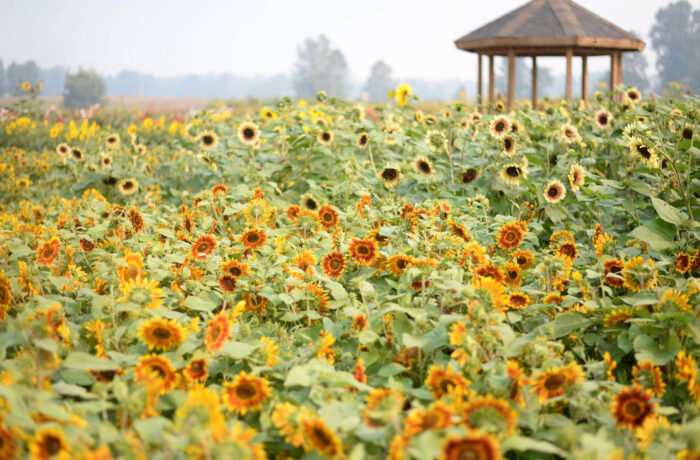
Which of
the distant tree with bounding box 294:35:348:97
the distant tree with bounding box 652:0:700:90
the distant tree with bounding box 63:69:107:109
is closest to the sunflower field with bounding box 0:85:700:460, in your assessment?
the distant tree with bounding box 652:0:700:90

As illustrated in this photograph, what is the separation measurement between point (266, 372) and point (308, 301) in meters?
0.44

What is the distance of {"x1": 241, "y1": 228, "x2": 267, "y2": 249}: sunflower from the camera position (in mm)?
→ 2479

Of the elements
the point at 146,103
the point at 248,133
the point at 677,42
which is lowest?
the point at 248,133

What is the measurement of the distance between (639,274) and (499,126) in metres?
1.78

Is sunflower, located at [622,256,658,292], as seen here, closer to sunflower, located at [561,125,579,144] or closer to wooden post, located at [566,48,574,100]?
sunflower, located at [561,125,579,144]

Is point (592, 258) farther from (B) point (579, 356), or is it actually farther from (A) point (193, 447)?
(A) point (193, 447)

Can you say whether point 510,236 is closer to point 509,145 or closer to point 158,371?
point 509,145

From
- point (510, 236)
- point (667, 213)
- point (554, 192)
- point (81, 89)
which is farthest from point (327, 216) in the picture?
point (81, 89)

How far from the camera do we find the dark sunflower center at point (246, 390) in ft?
5.14

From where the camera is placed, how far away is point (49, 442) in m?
1.20

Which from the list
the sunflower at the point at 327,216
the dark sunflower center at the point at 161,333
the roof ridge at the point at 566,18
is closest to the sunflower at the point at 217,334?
the dark sunflower center at the point at 161,333

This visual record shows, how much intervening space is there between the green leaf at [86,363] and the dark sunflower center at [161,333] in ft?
0.52

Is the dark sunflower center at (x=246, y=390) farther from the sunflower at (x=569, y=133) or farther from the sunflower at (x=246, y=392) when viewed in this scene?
the sunflower at (x=569, y=133)

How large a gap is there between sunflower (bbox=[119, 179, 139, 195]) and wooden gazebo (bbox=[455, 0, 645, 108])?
4978 mm
